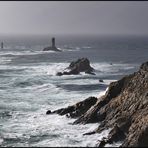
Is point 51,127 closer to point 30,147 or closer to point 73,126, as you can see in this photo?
point 73,126

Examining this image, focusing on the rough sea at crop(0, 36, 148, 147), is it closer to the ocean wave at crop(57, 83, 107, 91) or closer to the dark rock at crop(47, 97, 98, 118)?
the ocean wave at crop(57, 83, 107, 91)

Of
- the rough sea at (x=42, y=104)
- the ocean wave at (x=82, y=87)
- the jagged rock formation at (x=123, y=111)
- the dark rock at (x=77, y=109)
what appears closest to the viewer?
the jagged rock formation at (x=123, y=111)

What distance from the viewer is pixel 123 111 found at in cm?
4484

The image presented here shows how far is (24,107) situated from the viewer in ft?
187

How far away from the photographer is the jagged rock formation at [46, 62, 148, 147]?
3834cm

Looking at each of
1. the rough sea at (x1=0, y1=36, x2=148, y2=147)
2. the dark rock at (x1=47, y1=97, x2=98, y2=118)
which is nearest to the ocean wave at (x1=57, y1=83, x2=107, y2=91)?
the rough sea at (x1=0, y1=36, x2=148, y2=147)

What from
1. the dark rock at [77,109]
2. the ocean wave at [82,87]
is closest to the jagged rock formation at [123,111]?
the dark rock at [77,109]

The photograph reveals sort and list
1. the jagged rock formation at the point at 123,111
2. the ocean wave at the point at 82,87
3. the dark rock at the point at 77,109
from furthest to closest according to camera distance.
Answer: the ocean wave at the point at 82,87
the dark rock at the point at 77,109
the jagged rock formation at the point at 123,111

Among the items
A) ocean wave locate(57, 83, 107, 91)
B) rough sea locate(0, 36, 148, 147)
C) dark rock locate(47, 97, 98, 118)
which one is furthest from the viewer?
ocean wave locate(57, 83, 107, 91)

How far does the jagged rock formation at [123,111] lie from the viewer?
126 ft

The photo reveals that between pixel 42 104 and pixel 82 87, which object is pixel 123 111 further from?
pixel 82 87

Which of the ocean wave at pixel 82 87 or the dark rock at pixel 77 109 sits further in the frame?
the ocean wave at pixel 82 87

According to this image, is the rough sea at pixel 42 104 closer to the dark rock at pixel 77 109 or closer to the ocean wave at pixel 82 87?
the ocean wave at pixel 82 87

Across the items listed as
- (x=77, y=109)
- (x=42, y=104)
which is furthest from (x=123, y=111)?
(x=42, y=104)
